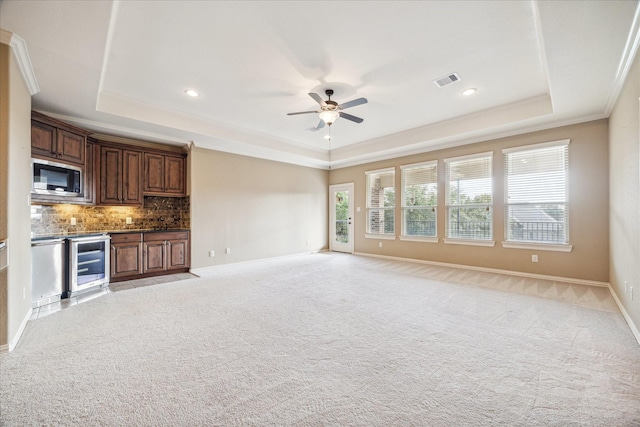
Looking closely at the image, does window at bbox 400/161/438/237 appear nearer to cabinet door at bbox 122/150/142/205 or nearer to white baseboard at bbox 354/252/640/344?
white baseboard at bbox 354/252/640/344

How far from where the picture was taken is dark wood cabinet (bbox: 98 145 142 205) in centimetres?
480

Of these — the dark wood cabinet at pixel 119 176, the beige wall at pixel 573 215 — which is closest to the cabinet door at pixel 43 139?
the dark wood cabinet at pixel 119 176

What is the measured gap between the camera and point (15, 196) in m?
2.61

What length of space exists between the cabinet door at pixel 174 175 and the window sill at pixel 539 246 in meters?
6.68

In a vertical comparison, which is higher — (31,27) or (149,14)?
(149,14)

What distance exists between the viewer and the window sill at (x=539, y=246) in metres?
4.55

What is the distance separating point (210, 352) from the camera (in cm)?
231

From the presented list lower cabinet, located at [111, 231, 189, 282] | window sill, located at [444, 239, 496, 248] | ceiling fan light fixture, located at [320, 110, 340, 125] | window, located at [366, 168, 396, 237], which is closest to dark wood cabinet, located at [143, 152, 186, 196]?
lower cabinet, located at [111, 231, 189, 282]

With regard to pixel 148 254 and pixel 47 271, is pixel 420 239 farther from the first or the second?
pixel 47 271

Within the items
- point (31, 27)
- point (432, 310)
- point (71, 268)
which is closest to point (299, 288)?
point (432, 310)

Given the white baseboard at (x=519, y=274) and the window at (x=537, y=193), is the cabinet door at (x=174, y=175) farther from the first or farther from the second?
the window at (x=537, y=193)

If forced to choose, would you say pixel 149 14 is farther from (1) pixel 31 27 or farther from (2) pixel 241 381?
(2) pixel 241 381

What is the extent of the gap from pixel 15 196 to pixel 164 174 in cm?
303

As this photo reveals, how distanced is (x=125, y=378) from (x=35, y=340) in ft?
4.66
